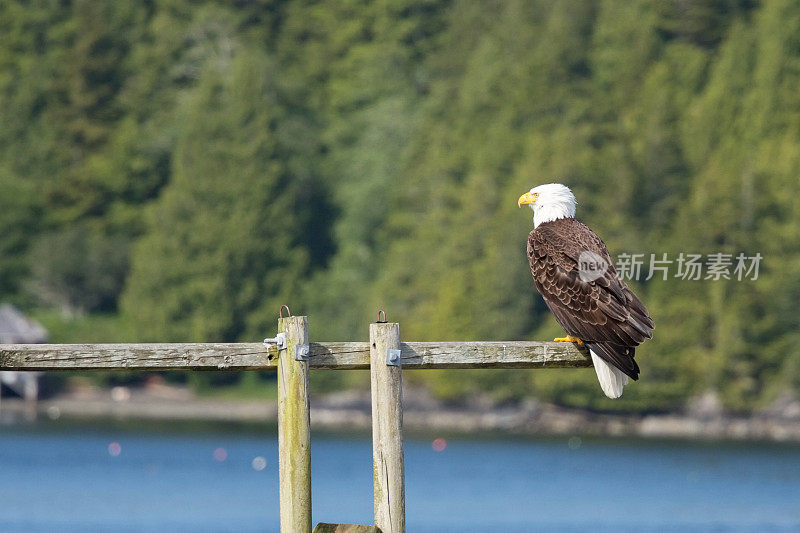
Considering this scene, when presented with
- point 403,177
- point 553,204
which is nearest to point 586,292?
point 553,204

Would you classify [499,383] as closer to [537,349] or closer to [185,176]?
[185,176]

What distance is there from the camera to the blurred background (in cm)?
7238

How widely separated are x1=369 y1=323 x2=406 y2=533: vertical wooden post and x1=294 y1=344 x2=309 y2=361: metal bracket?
399mm

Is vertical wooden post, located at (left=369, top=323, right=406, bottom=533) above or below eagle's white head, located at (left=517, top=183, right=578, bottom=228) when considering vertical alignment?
below

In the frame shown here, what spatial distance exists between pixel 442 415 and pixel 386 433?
226 ft

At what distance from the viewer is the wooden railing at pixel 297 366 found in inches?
334

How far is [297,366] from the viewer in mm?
8500

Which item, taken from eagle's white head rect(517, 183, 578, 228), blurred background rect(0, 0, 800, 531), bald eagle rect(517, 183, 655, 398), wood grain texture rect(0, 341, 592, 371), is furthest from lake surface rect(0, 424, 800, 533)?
wood grain texture rect(0, 341, 592, 371)

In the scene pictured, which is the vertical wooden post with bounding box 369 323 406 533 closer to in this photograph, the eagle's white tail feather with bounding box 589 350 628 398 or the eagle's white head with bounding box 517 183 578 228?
the eagle's white tail feather with bounding box 589 350 628 398

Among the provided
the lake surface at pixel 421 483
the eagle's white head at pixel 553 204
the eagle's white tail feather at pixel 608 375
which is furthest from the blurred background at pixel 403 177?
the eagle's white tail feather at pixel 608 375

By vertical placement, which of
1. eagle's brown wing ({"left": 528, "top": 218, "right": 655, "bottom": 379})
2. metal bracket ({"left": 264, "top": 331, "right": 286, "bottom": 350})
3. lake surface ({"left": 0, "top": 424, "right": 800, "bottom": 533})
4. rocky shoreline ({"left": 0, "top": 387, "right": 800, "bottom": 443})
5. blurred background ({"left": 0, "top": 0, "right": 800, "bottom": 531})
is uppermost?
blurred background ({"left": 0, "top": 0, "right": 800, "bottom": 531})

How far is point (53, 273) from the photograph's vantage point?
92.5 m

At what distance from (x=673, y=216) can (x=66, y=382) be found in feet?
115

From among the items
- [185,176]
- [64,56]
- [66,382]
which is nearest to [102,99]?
[64,56]
